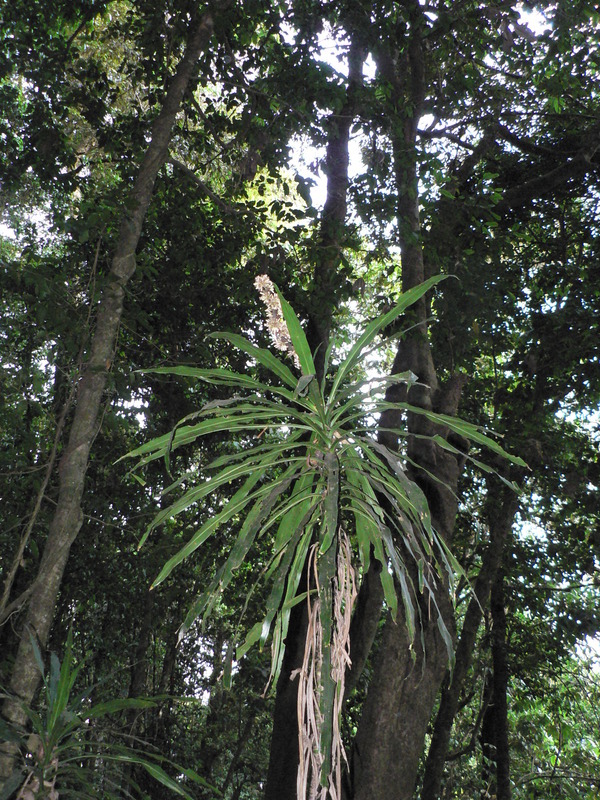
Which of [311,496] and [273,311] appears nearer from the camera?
[311,496]

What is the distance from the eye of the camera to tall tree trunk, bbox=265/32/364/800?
3.13 m

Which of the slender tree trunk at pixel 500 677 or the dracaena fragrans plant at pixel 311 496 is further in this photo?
the slender tree trunk at pixel 500 677

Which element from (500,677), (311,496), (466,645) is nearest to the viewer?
(311,496)

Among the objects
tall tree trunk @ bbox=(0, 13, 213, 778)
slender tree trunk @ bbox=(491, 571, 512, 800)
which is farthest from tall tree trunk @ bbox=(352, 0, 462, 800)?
slender tree trunk @ bbox=(491, 571, 512, 800)

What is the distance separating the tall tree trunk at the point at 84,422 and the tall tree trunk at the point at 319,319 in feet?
2.79

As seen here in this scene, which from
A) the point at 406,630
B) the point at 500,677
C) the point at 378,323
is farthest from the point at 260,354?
the point at 500,677

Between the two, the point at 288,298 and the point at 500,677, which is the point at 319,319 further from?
the point at 500,677

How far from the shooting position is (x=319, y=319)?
155 inches

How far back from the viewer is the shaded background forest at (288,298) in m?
2.98

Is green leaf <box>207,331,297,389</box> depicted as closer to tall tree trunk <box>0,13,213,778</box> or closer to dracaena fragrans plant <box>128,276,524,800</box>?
dracaena fragrans plant <box>128,276,524,800</box>

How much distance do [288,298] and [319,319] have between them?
621 mm

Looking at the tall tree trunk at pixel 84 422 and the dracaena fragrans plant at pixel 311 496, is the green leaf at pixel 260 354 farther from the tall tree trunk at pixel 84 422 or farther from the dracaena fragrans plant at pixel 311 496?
the tall tree trunk at pixel 84 422

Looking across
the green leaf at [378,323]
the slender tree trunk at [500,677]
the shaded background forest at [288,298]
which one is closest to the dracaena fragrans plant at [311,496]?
the green leaf at [378,323]

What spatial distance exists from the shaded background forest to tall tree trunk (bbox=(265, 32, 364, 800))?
0.03 m
